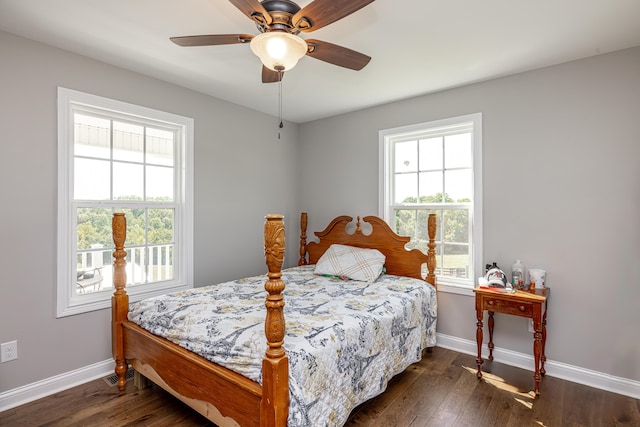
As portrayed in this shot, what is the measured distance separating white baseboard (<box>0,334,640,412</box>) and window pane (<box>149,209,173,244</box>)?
3.58 feet

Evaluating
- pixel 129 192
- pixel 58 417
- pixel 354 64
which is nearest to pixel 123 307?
pixel 58 417

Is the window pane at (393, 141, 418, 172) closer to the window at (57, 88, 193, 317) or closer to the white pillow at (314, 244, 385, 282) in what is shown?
the white pillow at (314, 244, 385, 282)

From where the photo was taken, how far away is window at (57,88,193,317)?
254cm

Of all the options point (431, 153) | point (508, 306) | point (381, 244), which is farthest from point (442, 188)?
point (508, 306)

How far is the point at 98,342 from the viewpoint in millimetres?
2697

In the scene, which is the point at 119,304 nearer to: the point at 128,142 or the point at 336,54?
the point at 128,142

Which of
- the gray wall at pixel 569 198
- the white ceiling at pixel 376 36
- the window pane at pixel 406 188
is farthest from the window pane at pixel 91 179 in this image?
the gray wall at pixel 569 198

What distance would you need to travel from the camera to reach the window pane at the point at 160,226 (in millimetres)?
3123

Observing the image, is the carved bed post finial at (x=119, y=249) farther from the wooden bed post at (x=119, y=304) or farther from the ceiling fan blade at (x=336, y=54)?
the ceiling fan blade at (x=336, y=54)

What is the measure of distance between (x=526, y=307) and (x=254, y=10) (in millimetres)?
2634

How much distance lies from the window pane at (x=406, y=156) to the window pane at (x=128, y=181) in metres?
2.61

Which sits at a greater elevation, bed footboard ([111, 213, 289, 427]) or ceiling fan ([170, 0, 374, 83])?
ceiling fan ([170, 0, 374, 83])

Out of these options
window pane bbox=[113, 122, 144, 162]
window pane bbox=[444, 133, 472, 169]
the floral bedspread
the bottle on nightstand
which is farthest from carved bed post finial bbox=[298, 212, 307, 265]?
the bottle on nightstand

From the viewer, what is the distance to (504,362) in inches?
114
